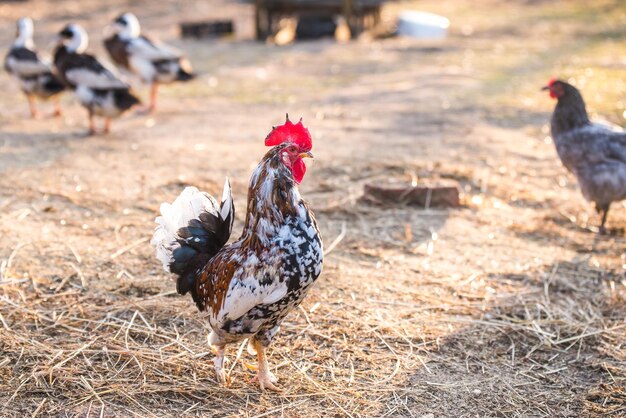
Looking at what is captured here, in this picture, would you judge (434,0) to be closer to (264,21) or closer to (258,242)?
(264,21)

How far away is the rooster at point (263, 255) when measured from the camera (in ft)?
11.5

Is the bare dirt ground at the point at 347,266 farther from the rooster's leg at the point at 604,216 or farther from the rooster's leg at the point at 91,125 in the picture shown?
the rooster's leg at the point at 91,125

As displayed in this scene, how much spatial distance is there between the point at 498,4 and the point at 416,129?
12.1 metres

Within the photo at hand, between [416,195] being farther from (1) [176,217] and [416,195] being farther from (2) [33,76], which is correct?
(2) [33,76]

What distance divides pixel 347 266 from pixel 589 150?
240 cm

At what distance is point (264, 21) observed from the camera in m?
16.2

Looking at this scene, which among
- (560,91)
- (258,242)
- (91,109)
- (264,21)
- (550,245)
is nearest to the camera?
(258,242)

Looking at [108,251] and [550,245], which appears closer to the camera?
[108,251]

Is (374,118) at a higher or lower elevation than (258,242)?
lower

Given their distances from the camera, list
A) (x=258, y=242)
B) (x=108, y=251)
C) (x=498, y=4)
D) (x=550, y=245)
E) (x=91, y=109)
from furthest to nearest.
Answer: (x=498, y=4)
(x=91, y=109)
(x=550, y=245)
(x=108, y=251)
(x=258, y=242)

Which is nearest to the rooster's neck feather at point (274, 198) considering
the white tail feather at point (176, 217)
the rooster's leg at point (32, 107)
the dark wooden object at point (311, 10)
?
the white tail feather at point (176, 217)

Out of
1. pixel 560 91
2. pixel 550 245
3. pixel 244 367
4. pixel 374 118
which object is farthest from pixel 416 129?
pixel 244 367

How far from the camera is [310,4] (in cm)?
1502

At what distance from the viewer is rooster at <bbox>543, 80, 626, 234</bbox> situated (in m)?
6.08
